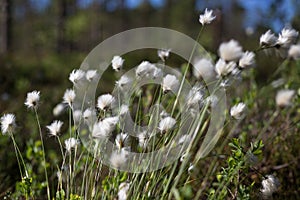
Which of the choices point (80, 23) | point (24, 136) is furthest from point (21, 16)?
point (24, 136)

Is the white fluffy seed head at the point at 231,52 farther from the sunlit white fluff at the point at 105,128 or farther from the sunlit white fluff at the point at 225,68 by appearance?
the sunlit white fluff at the point at 105,128

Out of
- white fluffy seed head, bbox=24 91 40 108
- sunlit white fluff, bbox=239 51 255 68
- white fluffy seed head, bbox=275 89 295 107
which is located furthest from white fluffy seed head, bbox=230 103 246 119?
white fluffy seed head, bbox=24 91 40 108

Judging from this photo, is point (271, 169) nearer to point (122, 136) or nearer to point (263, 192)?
point (263, 192)

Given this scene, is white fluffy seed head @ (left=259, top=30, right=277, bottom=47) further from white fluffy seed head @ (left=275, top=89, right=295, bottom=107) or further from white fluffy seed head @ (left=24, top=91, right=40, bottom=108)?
white fluffy seed head @ (left=24, top=91, right=40, bottom=108)

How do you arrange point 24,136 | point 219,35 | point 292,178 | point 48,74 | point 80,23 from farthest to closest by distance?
point 80,23 → point 219,35 → point 48,74 → point 24,136 → point 292,178

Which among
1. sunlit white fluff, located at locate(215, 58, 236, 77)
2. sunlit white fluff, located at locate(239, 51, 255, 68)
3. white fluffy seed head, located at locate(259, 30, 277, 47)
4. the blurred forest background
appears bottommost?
sunlit white fluff, located at locate(215, 58, 236, 77)

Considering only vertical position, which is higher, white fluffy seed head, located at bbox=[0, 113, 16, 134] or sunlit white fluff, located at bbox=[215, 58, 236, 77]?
white fluffy seed head, located at bbox=[0, 113, 16, 134]

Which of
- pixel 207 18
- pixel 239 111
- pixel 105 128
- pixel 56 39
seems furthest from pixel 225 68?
pixel 56 39

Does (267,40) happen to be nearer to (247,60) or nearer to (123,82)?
(247,60)

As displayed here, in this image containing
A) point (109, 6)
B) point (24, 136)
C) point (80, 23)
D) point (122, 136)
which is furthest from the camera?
point (109, 6)

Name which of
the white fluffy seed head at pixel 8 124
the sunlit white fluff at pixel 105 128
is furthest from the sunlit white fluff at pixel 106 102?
A: the white fluffy seed head at pixel 8 124

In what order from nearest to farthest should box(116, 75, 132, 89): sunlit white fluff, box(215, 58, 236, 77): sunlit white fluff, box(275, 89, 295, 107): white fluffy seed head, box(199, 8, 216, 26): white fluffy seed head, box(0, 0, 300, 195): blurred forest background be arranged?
box(275, 89, 295, 107): white fluffy seed head
box(215, 58, 236, 77): sunlit white fluff
box(199, 8, 216, 26): white fluffy seed head
box(116, 75, 132, 89): sunlit white fluff
box(0, 0, 300, 195): blurred forest background
